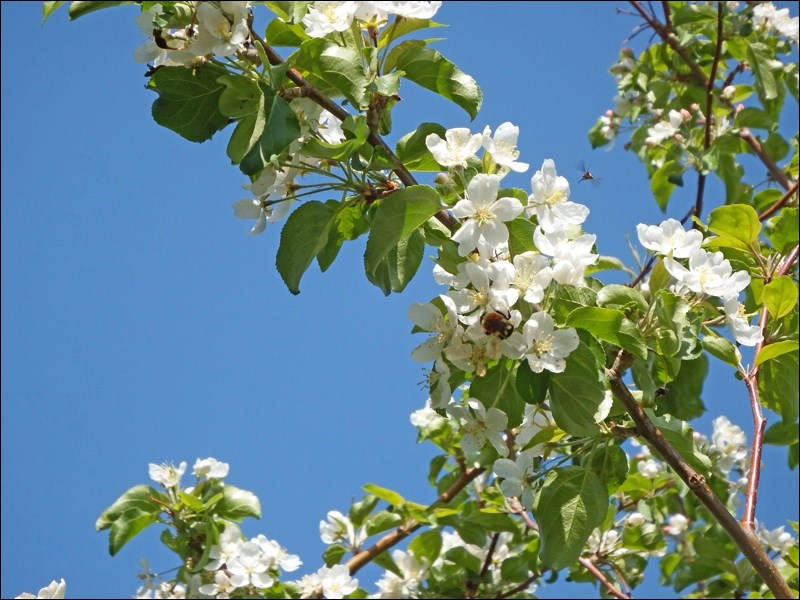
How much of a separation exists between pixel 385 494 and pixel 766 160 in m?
2.15

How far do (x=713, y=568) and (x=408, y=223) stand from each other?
247 cm

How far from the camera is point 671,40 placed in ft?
12.8

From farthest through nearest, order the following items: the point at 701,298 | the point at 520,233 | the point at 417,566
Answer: the point at 417,566
the point at 701,298
the point at 520,233

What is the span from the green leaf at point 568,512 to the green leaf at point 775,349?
50cm

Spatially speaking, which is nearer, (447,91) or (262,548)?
(447,91)

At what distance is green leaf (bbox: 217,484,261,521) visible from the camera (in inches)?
114

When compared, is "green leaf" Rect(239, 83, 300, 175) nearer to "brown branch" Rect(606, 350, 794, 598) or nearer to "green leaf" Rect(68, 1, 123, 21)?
"green leaf" Rect(68, 1, 123, 21)

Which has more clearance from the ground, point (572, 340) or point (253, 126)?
point (253, 126)

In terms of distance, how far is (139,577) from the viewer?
→ 310cm

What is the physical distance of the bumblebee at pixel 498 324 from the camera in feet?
5.21

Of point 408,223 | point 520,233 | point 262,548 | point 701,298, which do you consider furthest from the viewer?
point 262,548

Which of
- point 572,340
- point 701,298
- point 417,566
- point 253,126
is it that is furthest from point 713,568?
point 253,126

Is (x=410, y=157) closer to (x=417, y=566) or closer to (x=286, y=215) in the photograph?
(x=286, y=215)

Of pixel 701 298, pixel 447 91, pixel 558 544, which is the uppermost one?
pixel 447 91
